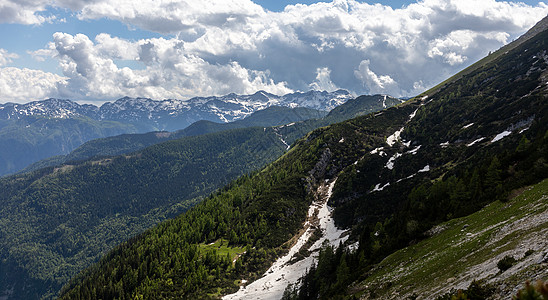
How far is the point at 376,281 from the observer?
47.8 meters

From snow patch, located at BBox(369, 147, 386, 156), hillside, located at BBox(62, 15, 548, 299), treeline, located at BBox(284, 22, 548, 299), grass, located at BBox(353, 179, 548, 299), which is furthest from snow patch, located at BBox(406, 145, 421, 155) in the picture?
grass, located at BBox(353, 179, 548, 299)

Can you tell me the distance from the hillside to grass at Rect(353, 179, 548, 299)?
27.0 feet

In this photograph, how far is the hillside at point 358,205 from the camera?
67812 mm

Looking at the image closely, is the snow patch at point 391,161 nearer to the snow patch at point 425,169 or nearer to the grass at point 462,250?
the snow patch at point 425,169

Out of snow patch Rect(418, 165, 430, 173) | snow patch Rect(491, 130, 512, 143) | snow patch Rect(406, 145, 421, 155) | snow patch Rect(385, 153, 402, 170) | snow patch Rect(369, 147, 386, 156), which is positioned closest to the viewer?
snow patch Rect(491, 130, 512, 143)

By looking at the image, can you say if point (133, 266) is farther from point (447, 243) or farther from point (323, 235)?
point (447, 243)

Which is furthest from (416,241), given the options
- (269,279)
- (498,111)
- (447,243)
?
(498,111)

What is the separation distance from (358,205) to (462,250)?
103 m

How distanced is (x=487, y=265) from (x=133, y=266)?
527ft

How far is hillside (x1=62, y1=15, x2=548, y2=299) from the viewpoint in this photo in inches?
2670

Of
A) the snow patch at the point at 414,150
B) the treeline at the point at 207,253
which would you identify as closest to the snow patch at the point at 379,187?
the snow patch at the point at 414,150

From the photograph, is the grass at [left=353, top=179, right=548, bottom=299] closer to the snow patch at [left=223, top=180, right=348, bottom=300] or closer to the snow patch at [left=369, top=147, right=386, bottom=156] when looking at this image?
the snow patch at [left=223, top=180, right=348, bottom=300]

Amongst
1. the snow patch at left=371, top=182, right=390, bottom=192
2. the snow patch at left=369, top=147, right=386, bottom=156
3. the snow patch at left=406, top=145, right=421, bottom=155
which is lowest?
the snow patch at left=371, top=182, right=390, bottom=192

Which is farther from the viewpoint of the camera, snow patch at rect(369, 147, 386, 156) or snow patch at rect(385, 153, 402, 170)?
snow patch at rect(369, 147, 386, 156)
